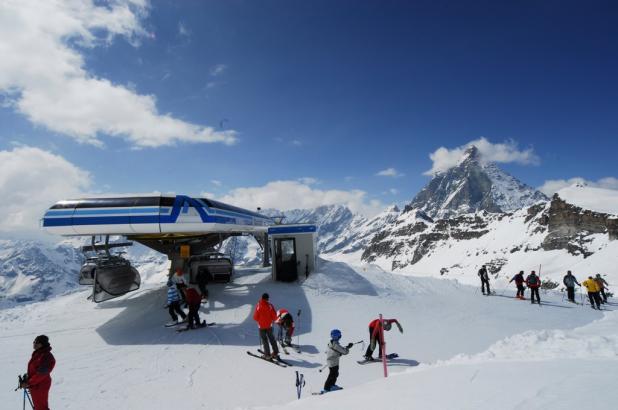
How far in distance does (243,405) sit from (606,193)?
11246cm

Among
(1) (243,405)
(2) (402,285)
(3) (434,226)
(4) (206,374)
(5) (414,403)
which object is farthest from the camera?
(3) (434,226)

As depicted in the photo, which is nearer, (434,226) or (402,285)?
(402,285)

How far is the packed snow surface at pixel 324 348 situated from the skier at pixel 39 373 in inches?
41.3

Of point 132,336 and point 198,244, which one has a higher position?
point 198,244

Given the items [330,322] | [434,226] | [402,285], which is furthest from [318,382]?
[434,226]

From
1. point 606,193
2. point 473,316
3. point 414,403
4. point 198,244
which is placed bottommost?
point 473,316

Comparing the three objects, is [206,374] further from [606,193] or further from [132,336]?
[606,193]

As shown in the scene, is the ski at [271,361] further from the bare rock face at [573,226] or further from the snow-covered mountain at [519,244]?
the bare rock face at [573,226]

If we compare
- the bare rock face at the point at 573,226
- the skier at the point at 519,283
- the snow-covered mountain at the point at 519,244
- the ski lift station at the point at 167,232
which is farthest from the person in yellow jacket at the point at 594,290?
the bare rock face at the point at 573,226

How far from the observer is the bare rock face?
70.8 metres

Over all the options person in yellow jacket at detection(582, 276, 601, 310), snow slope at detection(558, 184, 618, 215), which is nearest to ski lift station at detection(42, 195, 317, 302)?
person in yellow jacket at detection(582, 276, 601, 310)

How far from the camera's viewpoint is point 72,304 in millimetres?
17375

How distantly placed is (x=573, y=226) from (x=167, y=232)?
93.2m

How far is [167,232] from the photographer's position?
14695 mm
